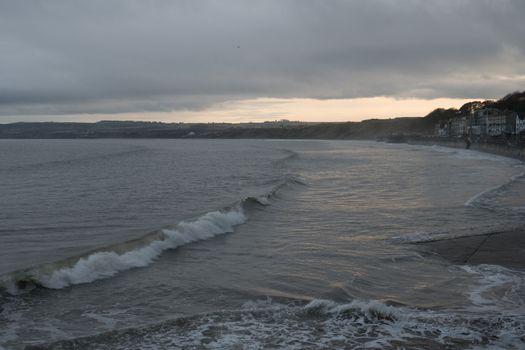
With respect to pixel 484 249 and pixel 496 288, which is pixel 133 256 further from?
pixel 484 249

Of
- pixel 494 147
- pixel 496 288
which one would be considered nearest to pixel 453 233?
pixel 496 288

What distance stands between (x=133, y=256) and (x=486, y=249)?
328 inches

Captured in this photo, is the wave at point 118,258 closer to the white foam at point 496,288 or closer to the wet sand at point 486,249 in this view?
the wet sand at point 486,249

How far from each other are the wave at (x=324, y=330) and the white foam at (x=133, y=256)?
3.39 meters

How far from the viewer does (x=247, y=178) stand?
35531 millimetres

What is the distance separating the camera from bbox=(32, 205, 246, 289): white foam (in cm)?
1088

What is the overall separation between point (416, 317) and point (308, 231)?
777cm

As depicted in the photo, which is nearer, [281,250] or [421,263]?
[421,263]

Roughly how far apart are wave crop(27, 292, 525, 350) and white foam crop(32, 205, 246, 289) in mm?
3388

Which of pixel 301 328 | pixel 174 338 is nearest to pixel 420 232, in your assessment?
pixel 301 328

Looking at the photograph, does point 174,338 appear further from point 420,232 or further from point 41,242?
point 420,232

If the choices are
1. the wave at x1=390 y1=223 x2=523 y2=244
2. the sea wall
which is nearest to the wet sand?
the wave at x1=390 y1=223 x2=523 y2=244

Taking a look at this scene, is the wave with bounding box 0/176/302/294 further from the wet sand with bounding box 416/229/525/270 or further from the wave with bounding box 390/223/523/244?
the wet sand with bounding box 416/229/525/270

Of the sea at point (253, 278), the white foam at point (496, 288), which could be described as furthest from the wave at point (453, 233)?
the white foam at point (496, 288)
